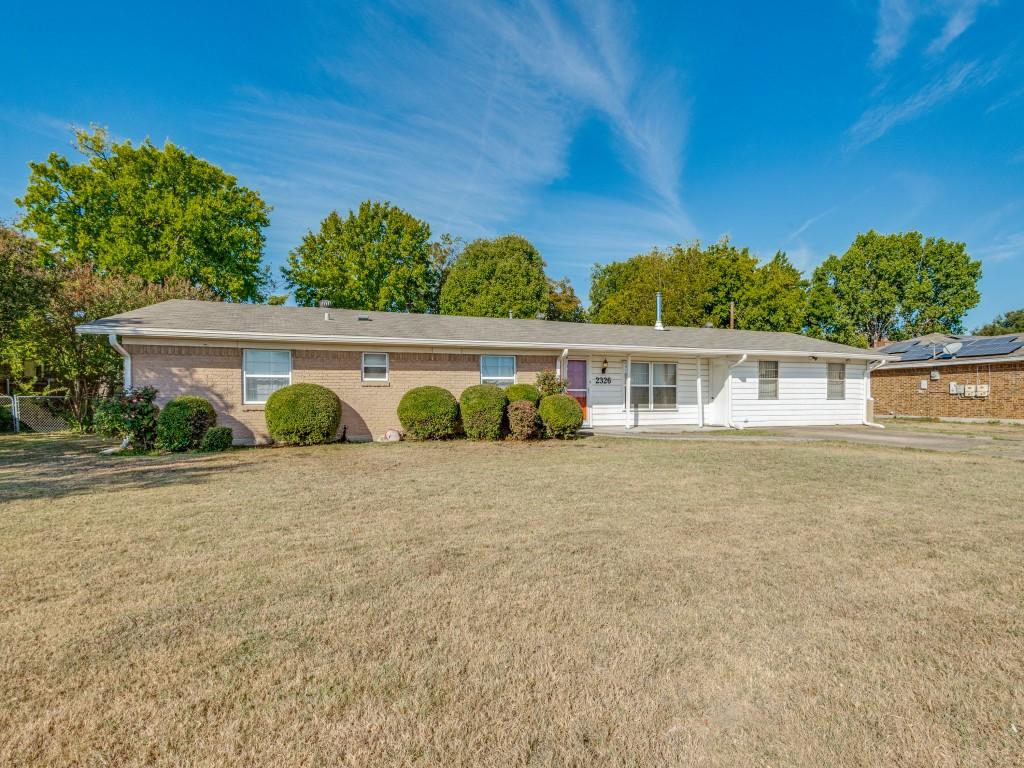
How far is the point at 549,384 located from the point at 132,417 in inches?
375

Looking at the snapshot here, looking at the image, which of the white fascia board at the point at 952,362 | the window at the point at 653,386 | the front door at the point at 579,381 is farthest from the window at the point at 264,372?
the white fascia board at the point at 952,362

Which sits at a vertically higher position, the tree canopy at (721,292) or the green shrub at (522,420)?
the tree canopy at (721,292)

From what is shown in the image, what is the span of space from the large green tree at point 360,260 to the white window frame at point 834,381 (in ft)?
80.6

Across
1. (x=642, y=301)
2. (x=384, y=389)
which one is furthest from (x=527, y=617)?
(x=642, y=301)

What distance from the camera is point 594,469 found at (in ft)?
27.9

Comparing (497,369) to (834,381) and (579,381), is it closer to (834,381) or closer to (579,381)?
(579,381)

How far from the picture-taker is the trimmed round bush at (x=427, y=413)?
12.6m

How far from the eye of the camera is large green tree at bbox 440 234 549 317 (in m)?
33.2

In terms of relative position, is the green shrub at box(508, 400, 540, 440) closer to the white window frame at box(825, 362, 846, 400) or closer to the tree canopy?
the white window frame at box(825, 362, 846, 400)

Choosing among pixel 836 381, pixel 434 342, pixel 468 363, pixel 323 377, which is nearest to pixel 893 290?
pixel 836 381

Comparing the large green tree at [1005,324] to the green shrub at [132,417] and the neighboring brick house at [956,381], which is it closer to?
the neighboring brick house at [956,381]

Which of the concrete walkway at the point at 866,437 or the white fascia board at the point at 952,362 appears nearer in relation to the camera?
the concrete walkway at the point at 866,437

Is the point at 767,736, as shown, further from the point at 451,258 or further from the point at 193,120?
the point at 451,258

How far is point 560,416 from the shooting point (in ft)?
42.0
